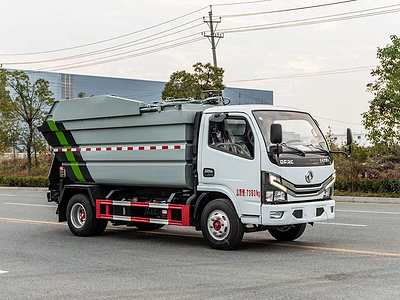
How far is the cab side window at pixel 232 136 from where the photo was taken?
9555 millimetres

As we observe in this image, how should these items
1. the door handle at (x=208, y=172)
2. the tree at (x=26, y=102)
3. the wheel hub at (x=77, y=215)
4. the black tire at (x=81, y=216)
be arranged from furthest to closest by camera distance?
the tree at (x=26, y=102)
the wheel hub at (x=77, y=215)
the black tire at (x=81, y=216)
the door handle at (x=208, y=172)

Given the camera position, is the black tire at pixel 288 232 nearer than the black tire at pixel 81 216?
Yes

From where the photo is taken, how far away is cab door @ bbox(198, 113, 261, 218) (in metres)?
9.37

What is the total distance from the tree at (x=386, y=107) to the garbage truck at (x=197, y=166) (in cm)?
1219

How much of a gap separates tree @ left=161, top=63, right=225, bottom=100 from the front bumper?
66.9 feet

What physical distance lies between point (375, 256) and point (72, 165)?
247 inches

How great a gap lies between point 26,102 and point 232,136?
28990mm

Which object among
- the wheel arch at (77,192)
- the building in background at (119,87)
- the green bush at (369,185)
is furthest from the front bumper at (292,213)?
the building in background at (119,87)

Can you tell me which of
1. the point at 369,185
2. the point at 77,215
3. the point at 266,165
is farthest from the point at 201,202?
the point at 369,185

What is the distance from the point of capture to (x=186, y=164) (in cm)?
1020

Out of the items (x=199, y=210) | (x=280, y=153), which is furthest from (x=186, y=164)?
(x=280, y=153)

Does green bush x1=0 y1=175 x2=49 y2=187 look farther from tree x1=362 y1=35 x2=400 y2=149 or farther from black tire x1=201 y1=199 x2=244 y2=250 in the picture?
black tire x1=201 y1=199 x2=244 y2=250

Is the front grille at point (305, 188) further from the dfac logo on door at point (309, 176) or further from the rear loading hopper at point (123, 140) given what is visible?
the rear loading hopper at point (123, 140)

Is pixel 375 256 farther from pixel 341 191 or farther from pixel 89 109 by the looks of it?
pixel 341 191
